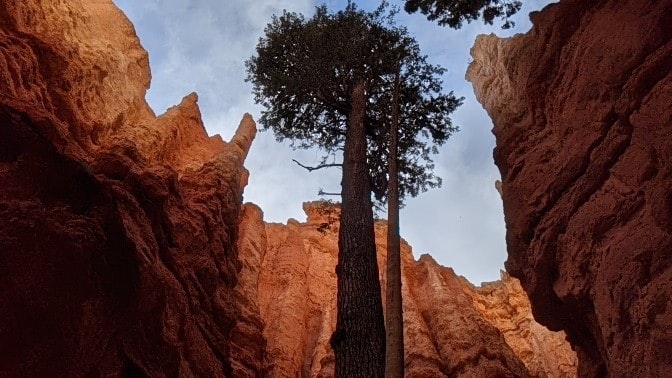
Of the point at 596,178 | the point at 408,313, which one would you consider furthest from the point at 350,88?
the point at 408,313

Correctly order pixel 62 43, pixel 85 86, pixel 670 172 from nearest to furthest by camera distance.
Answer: pixel 670 172 < pixel 62 43 < pixel 85 86

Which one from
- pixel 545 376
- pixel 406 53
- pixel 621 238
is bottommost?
pixel 621 238

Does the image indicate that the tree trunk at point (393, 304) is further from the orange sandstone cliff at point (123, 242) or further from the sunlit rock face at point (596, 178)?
the orange sandstone cliff at point (123, 242)

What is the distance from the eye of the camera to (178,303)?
34.8 ft

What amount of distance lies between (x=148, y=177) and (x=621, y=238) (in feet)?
28.0

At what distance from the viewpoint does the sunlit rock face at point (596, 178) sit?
6711 millimetres

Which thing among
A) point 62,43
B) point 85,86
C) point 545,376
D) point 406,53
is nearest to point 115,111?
point 85,86

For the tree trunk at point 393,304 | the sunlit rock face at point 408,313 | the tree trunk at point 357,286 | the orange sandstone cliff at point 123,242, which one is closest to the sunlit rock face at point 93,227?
the orange sandstone cliff at point 123,242

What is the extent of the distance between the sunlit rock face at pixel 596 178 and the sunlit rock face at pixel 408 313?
6.38 metres

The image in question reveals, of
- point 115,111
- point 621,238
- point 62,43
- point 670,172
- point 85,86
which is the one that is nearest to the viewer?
point 670,172

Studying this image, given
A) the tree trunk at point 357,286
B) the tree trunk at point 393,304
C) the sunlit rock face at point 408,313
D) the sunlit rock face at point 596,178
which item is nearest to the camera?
the tree trunk at point 393,304

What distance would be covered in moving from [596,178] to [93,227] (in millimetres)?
7678

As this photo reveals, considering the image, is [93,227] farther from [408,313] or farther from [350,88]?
[408,313]

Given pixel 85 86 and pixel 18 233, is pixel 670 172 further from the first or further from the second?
pixel 85 86
